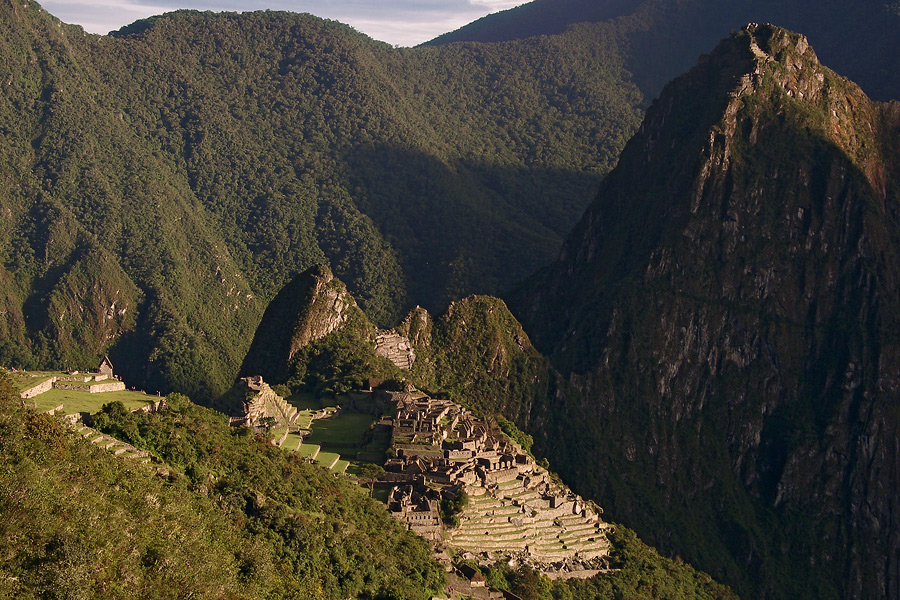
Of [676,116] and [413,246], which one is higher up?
[676,116]

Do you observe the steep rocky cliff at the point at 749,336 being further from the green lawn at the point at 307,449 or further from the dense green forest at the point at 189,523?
the dense green forest at the point at 189,523

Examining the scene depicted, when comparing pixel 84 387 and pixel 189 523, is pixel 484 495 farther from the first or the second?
pixel 189 523

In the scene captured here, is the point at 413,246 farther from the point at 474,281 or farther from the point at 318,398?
the point at 318,398

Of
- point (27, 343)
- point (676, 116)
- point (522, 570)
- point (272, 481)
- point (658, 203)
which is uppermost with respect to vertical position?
point (676, 116)

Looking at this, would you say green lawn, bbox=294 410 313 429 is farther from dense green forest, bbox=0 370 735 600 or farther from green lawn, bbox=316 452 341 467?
dense green forest, bbox=0 370 735 600

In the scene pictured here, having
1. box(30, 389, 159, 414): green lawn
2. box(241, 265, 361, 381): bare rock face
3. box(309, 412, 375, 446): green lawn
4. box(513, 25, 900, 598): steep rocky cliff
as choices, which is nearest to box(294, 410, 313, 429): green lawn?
box(309, 412, 375, 446): green lawn

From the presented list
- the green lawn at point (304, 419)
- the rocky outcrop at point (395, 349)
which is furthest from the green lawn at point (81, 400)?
the rocky outcrop at point (395, 349)

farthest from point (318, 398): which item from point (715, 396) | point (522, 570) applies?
point (715, 396)
